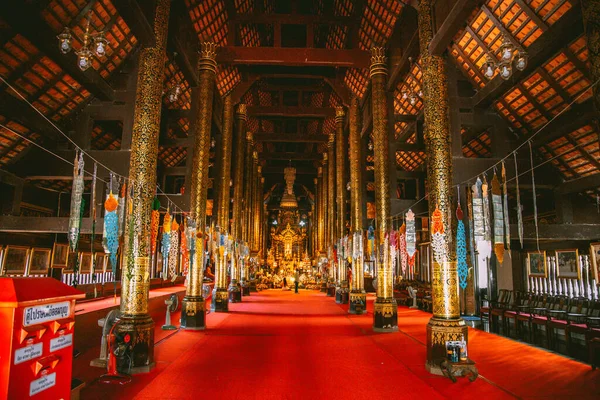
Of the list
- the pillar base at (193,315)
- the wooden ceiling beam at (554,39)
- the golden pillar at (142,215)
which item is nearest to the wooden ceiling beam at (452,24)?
the wooden ceiling beam at (554,39)

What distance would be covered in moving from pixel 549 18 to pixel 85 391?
11184 mm

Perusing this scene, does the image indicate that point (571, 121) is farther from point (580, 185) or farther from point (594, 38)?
point (594, 38)

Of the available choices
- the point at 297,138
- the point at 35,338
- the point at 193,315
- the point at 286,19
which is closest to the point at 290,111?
the point at 297,138

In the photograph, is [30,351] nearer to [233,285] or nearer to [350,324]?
[350,324]

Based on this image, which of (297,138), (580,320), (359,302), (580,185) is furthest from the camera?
(297,138)

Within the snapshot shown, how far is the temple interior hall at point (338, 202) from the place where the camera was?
5691 millimetres

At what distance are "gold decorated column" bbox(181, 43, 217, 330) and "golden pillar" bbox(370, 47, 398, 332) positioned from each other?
4.93 m

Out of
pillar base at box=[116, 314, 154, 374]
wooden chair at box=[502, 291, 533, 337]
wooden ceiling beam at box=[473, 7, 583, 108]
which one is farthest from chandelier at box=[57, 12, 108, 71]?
wooden chair at box=[502, 291, 533, 337]

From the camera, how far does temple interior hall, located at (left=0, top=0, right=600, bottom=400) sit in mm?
5691

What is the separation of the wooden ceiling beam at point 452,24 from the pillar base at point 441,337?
4924mm

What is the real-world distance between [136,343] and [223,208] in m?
9.55

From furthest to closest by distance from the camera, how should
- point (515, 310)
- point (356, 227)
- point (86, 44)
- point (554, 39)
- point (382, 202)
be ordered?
point (356, 227) < point (382, 202) < point (515, 310) < point (554, 39) < point (86, 44)

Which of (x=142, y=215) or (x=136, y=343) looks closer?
(x=136, y=343)

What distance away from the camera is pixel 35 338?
2857mm
